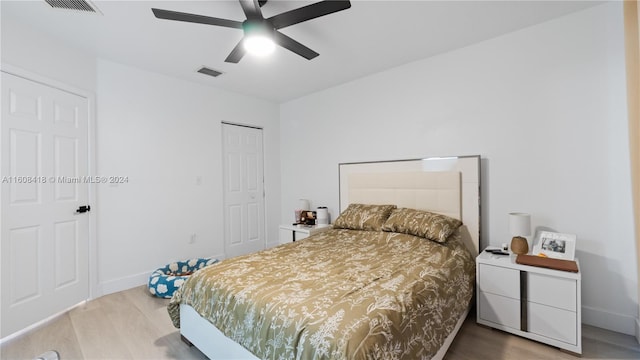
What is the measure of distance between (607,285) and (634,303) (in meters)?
0.18

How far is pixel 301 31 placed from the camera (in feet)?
8.03

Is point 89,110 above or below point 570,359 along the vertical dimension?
above

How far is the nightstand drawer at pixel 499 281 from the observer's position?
2.09 m

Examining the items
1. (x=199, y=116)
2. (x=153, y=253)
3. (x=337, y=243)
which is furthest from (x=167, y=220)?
(x=337, y=243)

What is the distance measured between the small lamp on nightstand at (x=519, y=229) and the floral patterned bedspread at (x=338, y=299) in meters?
0.36

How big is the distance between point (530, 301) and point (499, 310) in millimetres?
224

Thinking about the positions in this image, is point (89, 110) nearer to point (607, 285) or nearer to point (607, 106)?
point (607, 106)

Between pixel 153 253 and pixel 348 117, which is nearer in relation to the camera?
pixel 153 253

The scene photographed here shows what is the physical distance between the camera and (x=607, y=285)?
2.18 m

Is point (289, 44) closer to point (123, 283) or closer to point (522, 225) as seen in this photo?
point (522, 225)

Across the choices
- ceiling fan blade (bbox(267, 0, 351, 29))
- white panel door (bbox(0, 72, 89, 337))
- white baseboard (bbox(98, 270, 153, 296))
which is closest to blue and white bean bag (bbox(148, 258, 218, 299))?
white baseboard (bbox(98, 270, 153, 296))

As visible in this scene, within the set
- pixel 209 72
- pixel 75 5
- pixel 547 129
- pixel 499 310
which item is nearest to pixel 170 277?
pixel 209 72

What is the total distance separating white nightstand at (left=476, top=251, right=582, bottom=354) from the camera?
74.4 inches

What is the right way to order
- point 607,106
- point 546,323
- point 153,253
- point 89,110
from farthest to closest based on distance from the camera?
point 153,253 < point 89,110 < point 607,106 < point 546,323
